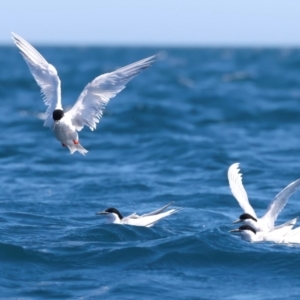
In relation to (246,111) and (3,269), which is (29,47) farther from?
(246,111)

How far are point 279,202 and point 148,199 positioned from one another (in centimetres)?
519

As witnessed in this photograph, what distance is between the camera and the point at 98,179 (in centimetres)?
1867

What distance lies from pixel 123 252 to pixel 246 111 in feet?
72.8

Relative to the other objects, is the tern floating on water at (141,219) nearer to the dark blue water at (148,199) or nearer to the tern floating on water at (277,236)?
the dark blue water at (148,199)

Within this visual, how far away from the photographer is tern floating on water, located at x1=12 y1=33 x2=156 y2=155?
12.0m

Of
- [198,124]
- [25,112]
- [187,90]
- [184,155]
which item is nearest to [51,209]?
[184,155]

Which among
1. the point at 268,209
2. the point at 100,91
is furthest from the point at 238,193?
the point at 100,91

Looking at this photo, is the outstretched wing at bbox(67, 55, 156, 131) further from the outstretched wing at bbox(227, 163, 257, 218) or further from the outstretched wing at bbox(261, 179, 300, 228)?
the outstretched wing at bbox(261, 179, 300, 228)

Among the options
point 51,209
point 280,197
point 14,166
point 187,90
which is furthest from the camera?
point 187,90

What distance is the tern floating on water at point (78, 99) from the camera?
12.0 metres

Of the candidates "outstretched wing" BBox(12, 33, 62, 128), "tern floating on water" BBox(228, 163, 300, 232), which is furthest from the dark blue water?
"outstretched wing" BBox(12, 33, 62, 128)

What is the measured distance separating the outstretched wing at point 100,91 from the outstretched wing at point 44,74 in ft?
1.12

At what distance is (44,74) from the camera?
12.5 meters

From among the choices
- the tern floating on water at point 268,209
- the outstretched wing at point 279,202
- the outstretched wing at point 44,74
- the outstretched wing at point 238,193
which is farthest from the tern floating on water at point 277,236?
the outstretched wing at point 44,74
